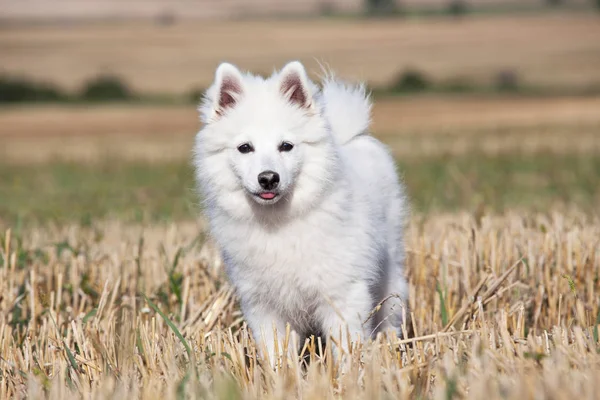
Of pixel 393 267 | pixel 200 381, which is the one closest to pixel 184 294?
pixel 393 267

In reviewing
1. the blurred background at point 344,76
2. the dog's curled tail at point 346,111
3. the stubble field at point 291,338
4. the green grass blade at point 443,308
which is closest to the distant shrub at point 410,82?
the blurred background at point 344,76

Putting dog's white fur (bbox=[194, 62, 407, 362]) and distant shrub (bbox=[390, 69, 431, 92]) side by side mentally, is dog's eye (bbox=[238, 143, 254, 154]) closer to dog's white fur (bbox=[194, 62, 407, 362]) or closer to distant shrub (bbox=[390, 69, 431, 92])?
dog's white fur (bbox=[194, 62, 407, 362])

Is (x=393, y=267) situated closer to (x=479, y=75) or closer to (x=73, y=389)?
(x=73, y=389)

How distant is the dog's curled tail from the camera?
5.38 meters

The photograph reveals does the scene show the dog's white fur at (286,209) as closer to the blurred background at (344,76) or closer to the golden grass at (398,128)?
the blurred background at (344,76)

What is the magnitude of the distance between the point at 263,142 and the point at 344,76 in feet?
8.07

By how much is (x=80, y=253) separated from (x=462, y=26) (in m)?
46.2

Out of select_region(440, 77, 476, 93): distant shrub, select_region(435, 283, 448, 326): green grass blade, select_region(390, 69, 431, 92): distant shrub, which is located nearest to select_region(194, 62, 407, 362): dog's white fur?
select_region(435, 283, 448, 326): green grass blade

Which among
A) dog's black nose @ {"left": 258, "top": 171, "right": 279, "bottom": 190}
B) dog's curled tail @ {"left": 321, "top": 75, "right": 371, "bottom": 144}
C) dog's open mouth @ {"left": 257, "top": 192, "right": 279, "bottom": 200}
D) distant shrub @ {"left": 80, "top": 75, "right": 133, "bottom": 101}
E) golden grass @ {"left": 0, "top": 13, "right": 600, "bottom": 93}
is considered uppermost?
golden grass @ {"left": 0, "top": 13, "right": 600, "bottom": 93}

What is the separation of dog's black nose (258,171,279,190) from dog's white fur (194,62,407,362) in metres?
0.03

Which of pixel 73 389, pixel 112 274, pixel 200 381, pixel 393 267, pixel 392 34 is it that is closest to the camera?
pixel 200 381

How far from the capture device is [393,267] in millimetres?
5359

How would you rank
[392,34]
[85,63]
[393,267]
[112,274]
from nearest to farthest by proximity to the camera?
[393,267] < [112,274] < [85,63] < [392,34]

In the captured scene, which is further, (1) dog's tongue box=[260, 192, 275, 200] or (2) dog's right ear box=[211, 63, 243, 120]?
(2) dog's right ear box=[211, 63, 243, 120]
